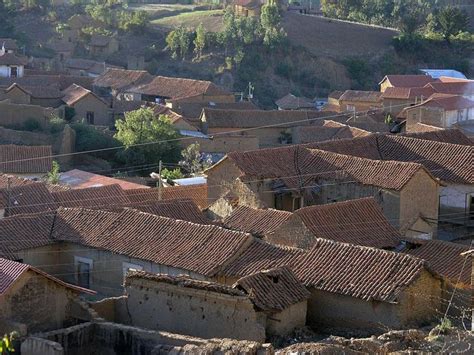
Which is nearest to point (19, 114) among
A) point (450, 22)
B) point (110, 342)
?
point (110, 342)

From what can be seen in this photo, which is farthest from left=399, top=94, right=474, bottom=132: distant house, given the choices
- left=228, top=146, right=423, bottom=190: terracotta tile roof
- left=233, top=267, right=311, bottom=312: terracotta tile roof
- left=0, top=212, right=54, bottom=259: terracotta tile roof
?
left=233, top=267, right=311, bottom=312: terracotta tile roof

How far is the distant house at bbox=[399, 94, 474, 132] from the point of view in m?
46.7

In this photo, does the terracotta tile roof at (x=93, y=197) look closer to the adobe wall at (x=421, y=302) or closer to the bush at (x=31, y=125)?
the adobe wall at (x=421, y=302)

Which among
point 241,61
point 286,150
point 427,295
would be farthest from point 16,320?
point 241,61

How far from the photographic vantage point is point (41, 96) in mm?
52438

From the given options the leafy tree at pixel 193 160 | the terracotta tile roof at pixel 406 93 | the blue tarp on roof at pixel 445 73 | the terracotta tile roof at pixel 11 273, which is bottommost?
the blue tarp on roof at pixel 445 73

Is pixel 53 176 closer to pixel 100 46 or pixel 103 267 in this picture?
pixel 103 267

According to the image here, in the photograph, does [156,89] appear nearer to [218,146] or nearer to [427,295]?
[218,146]

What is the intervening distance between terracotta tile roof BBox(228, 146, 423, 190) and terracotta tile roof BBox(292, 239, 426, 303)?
7.84 m

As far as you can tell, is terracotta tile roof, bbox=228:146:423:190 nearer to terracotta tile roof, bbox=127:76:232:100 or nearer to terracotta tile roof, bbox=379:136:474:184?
terracotta tile roof, bbox=379:136:474:184

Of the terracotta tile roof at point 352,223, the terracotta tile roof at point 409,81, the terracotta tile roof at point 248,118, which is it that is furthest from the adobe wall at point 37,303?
the terracotta tile roof at point 409,81

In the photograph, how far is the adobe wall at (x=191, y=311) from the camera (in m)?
18.8

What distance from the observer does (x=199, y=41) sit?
70.7m

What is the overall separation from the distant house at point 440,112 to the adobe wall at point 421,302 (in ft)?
78.6
